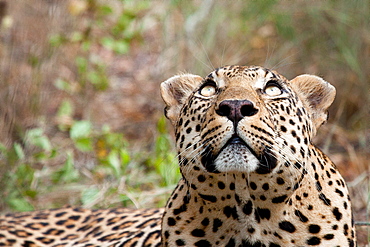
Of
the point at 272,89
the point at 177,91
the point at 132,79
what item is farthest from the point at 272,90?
the point at 132,79

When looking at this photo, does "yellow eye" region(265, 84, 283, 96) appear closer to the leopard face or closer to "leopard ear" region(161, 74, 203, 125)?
the leopard face

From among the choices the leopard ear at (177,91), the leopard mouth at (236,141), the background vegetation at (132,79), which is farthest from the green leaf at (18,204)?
the leopard mouth at (236,141)

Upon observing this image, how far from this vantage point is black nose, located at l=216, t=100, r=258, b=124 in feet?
11.3

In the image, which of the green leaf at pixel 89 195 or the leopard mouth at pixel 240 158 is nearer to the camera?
the leopard mouth at pixel 240 158

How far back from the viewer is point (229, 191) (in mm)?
3734

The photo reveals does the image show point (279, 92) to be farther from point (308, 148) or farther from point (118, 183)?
point (118, 183)

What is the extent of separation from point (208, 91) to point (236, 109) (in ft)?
1.92

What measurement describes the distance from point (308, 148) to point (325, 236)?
0.50m

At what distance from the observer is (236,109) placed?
346 centimetres

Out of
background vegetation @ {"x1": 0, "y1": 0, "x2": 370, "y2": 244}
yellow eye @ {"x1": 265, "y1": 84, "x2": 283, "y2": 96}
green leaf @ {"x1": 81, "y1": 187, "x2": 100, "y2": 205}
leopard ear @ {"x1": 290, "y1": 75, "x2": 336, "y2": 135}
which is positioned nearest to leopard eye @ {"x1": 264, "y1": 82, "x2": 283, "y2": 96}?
yellow eye @ {"x1": 265, "y1": 84, "x2": 283, "y2": 96}

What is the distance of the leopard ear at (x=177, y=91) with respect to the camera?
4.42 meters

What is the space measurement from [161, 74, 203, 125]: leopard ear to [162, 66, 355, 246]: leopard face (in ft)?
0.92

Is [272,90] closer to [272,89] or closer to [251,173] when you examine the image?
[272,89]

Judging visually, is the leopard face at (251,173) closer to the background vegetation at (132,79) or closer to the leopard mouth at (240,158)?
the leopard mouth at (240,158)
